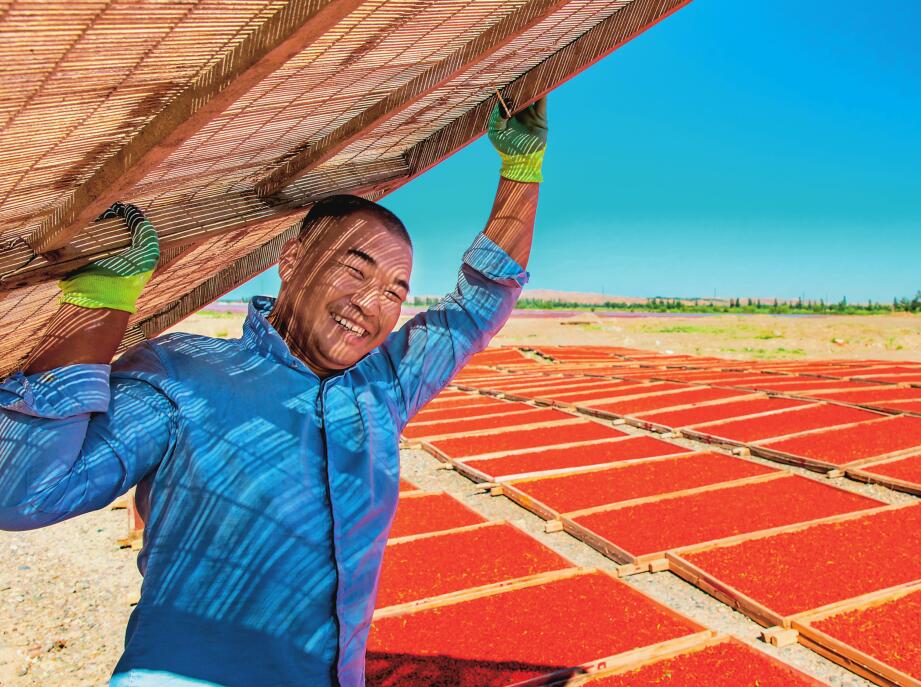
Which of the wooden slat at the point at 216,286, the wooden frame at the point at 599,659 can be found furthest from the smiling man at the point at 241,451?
the wooden frame at the point at 599,659

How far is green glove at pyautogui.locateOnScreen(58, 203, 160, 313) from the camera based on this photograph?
796 mm

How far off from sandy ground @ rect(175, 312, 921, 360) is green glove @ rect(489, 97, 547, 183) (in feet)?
52.6

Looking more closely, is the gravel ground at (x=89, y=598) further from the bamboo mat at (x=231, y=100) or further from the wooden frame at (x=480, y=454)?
the bamboo mat at (x=231, y=100)

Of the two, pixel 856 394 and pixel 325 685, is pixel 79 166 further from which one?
pixel 856 394

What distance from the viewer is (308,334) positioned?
1034mm

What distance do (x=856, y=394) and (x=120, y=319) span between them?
26.8ft

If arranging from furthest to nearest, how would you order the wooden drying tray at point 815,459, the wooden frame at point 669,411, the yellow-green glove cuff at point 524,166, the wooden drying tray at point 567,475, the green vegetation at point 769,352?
the green vegetation at point 769,352 → the wooden frame at point 669,411 → the wooden drying tray at point 815,459 → the wooden drying tray at point 567,475 → the yellow-green glove cuff at point 524,166

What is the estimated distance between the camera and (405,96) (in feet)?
4.16

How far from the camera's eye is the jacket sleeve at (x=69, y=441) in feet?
2.38

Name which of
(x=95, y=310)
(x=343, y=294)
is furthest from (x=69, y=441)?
(x=343, y=294)

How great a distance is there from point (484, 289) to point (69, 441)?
665 millimetres

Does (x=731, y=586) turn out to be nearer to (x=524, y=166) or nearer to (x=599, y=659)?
(x=599, y=659)

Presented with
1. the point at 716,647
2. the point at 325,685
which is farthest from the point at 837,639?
the point at 325,685

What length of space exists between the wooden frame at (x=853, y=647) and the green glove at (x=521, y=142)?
2.19 meters
